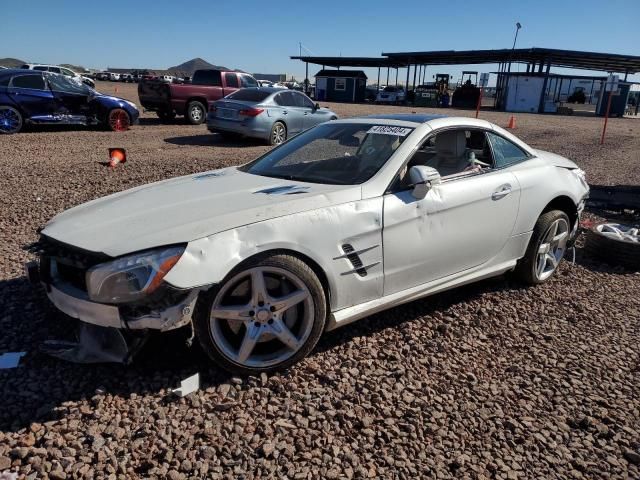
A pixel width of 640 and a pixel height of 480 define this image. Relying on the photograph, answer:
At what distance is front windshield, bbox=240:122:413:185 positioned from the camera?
12.0 ft

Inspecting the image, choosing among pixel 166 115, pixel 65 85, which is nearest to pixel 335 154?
pixel 65 85

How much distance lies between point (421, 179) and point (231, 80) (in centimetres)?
1501

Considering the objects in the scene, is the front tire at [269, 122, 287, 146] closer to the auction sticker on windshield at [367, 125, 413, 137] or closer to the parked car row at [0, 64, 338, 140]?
the parked car row at [0, 64, 338, 140]

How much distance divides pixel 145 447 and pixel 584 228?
19.0 ft

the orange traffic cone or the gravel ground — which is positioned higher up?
the orange traffic cone

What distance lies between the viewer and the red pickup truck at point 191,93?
16.3 meters

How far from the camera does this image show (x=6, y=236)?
18.0ft

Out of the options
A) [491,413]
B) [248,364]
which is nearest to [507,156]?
[491,413]

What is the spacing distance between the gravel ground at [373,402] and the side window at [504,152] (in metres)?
1.13

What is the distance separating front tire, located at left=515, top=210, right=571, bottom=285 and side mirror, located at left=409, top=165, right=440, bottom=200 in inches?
60.3

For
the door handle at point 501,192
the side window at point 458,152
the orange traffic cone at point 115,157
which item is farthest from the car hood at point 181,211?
the orange traffic cone at point 115,157

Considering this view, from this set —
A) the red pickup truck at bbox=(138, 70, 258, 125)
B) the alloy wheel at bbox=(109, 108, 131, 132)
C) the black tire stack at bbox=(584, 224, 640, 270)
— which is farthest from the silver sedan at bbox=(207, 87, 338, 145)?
the black tire stack at bbox=(584, 224, 640, 270)

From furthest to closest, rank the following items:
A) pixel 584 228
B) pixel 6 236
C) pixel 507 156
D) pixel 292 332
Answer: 1. pixel 584 228
2. pixel 6 236
3. pixel 507 156
4. pixel 292 332

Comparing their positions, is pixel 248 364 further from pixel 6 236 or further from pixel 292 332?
pixel 6 236
